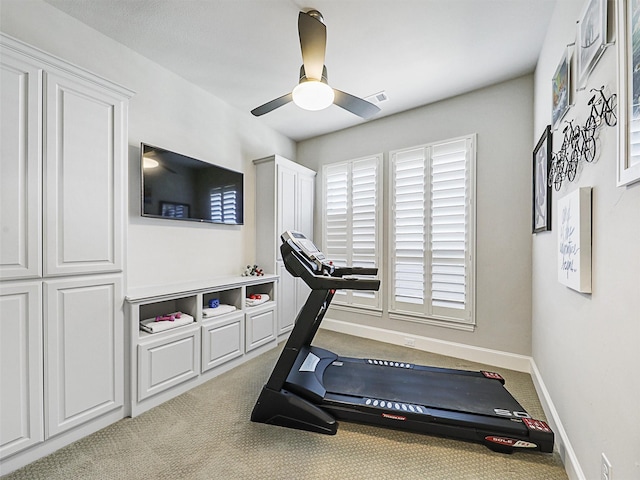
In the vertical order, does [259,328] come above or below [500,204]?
below

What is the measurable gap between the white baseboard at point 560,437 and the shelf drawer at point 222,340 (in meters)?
2.57

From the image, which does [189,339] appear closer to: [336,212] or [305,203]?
[305,203]

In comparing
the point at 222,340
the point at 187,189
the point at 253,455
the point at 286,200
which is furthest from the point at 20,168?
the point at 286,200

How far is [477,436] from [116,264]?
2.62 metres

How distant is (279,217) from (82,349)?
2273 mm

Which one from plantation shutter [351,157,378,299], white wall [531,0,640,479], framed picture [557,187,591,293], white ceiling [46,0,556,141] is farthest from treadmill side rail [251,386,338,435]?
white ceiling [46,0,556,141]


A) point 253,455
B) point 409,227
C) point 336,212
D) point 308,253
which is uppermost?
point 336,212

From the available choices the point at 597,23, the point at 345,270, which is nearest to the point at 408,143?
the point at 345,270

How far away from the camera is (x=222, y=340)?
8.89ft

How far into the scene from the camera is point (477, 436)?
1.73m

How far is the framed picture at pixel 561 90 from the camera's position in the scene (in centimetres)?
168

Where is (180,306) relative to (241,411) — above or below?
above

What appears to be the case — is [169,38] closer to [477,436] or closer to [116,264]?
[116,264]

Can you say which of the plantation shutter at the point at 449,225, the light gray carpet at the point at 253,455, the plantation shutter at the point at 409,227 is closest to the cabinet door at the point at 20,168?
the light gray carpet at the point at 253,455
